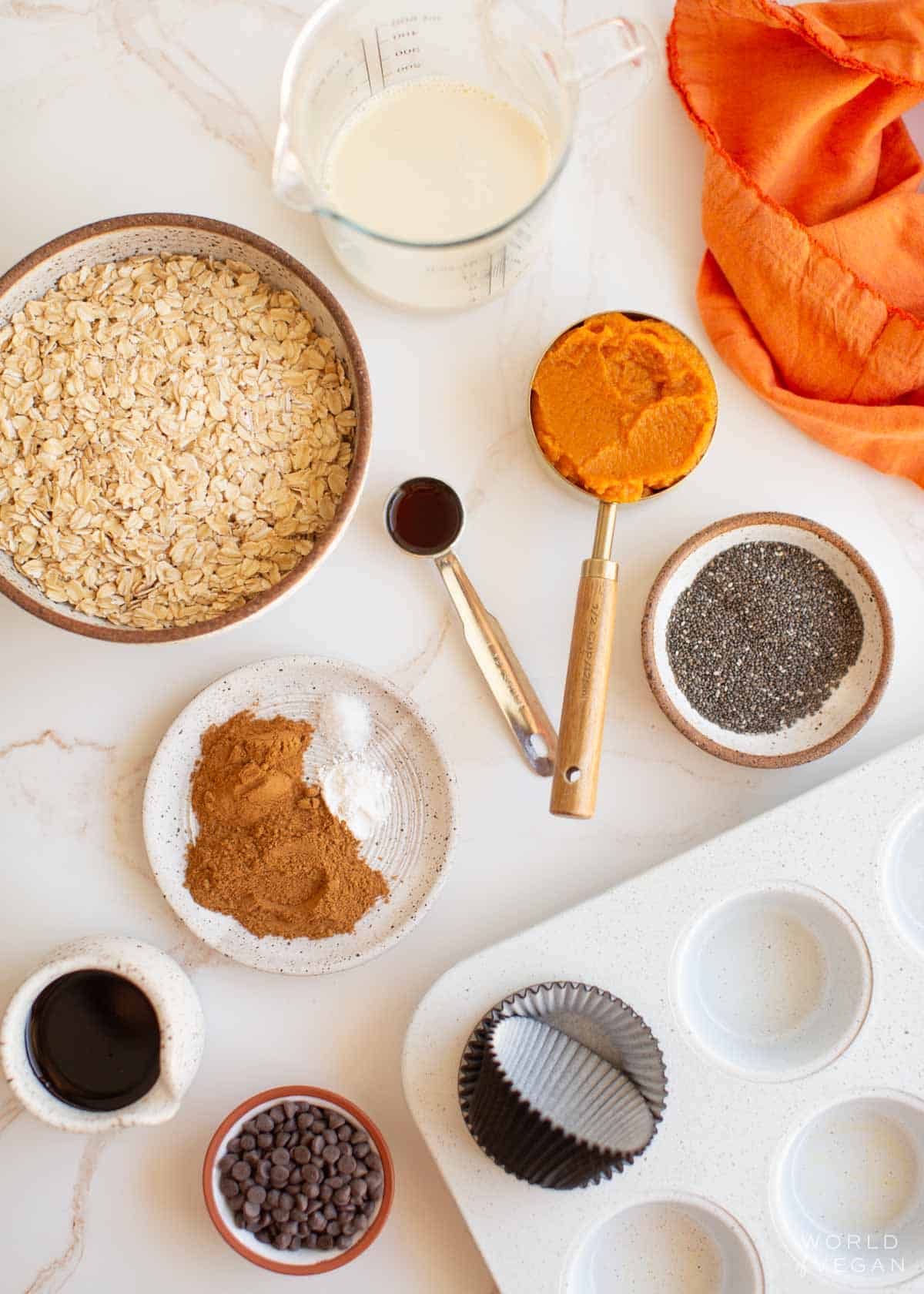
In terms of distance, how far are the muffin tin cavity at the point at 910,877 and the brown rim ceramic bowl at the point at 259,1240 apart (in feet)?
2.56

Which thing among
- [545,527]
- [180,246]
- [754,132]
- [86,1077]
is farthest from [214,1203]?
[754,132]

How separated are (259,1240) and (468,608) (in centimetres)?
85

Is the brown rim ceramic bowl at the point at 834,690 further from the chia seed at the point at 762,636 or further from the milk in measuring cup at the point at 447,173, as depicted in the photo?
the milk in measuring cup at the point at 447,173

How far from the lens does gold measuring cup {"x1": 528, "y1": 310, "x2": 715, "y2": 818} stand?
1.25 m

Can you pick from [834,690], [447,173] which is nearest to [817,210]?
[447,173]

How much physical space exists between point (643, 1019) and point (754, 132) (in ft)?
3.96

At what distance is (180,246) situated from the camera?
1307 millimetres

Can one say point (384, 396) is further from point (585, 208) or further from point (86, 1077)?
point (86, 1077)

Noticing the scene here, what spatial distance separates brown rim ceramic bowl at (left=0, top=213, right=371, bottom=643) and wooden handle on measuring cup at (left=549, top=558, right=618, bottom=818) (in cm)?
31

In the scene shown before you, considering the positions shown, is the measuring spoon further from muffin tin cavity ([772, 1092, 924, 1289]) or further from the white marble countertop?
muffin tin cavity ([772, 1092, 924, 1289])

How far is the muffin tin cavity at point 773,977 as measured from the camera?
1385mm

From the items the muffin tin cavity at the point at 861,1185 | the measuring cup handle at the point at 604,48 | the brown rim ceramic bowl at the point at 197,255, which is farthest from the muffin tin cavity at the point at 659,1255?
the measuring cup handle at the point at 604,48

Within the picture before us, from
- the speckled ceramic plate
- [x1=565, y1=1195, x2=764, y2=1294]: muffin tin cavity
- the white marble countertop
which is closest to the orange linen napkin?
the white marble countertop

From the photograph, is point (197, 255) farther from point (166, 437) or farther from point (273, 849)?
point (273, 849)
